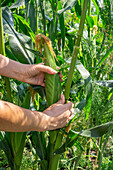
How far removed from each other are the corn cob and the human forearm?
0.52 feet

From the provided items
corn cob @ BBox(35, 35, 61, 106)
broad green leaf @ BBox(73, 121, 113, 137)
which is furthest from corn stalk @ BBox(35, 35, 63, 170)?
broad green leaf @ BBox(73, 121, 113, 137)

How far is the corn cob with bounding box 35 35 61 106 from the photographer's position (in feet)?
2.27

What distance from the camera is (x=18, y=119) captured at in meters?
0.53

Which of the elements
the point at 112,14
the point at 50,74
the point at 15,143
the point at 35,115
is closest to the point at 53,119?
the point at 35,115

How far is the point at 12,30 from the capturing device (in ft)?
2.74

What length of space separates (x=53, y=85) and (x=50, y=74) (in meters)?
0.04

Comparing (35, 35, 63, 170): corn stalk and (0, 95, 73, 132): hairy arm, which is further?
(35, 35, 63, 170): corn stalk

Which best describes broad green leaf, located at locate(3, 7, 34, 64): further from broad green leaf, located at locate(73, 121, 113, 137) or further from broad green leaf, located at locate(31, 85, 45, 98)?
broad green leaf, located at locate(73, 121, 113, 137)

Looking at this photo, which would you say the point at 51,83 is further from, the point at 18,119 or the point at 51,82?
the point at 18,119

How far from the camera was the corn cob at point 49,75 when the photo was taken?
693 millimetres

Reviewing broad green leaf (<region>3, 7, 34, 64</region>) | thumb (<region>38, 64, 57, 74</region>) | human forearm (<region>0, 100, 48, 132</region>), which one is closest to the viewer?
human forearm (<region>0, 100, 48, 132</region>)

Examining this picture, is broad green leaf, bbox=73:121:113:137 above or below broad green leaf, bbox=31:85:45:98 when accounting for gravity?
below

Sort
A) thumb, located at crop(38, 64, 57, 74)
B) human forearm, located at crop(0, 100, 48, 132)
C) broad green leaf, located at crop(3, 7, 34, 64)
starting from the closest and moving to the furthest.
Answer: human forearm, located at crop(0, 100, 48, 132)
thumb, located at crop(38, 64, 57, 74)
broad green leaf, located at crop(3, 7, 34, 64)

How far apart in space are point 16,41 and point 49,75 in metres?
0.22
